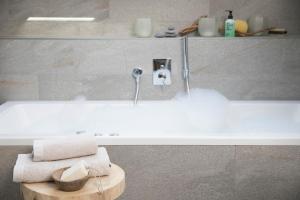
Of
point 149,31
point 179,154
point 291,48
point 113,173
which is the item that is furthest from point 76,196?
point 291,48

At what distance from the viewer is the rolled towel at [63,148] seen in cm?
194

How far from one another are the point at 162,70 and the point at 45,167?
168 centimetres

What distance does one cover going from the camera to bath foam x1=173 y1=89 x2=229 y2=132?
11.0ft

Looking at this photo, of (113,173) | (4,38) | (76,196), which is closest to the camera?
(76,196)

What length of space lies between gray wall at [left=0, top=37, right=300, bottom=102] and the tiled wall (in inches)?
4.4

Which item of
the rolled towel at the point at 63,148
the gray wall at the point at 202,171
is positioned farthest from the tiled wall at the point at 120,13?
the rolled towel at the point at 63,148

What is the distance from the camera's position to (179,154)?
2432mm

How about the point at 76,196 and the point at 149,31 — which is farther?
the point at 149,31

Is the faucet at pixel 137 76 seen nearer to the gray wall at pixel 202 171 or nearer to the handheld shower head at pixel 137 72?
the handheld shower head at pixel 137 72

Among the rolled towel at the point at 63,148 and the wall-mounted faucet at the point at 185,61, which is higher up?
the wall-mounted faucet at the point at 185,61

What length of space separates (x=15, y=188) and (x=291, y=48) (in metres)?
2.21

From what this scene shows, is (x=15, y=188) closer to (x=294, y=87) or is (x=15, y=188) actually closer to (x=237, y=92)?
(x=237, y=92)

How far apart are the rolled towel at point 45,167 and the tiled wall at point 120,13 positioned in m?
1.65

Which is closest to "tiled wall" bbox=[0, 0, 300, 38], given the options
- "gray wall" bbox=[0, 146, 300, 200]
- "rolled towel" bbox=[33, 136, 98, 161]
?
"gray wall" bbox=[0, 146, 300, 200]
